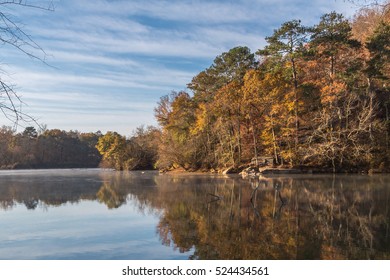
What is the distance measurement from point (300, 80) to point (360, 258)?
35.3 metres

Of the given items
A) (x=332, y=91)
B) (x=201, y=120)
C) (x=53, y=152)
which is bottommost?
(x=53, y=152)

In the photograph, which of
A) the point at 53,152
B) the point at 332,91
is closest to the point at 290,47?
the point at 332,91

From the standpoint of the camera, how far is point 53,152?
84.9 m

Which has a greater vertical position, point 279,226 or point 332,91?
point 332,91

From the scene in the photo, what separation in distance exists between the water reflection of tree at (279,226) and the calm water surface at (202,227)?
0.02 m

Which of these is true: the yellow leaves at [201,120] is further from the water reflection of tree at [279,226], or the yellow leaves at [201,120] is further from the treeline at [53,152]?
the treeline at [53,152]

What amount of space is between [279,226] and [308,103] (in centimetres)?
2942

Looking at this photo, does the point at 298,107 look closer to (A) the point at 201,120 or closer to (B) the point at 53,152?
(A) the point at 201,120

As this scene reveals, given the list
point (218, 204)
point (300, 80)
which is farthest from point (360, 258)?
point (300, 80)

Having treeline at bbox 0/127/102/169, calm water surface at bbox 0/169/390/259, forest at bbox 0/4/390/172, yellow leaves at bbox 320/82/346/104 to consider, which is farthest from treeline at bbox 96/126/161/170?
calm water surface at bbox 0/169/390/259

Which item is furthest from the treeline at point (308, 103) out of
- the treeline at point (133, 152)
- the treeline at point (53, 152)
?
the treeline at point (53, 152)

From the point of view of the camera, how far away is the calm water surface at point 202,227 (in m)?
8.16

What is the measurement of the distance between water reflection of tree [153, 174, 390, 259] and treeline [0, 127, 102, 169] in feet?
218
